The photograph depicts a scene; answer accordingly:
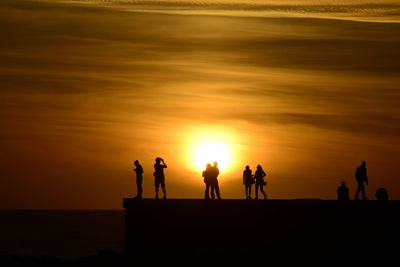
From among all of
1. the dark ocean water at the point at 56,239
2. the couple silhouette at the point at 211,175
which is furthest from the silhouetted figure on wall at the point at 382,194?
the dark ocean water at the point at 56,239

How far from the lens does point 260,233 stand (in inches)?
1518

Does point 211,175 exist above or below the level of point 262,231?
above

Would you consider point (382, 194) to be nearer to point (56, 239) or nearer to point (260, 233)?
point (260, 233)

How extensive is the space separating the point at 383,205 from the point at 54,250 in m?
64.7

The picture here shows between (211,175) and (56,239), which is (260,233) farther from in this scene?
(56,239)

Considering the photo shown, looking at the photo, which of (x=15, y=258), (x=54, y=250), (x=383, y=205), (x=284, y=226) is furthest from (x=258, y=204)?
(x=54, y=250)

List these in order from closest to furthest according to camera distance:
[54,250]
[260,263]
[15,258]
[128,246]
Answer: [260,263], [128,246], [15,258], [54,250]

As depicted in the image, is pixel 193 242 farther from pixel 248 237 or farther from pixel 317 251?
pixel 317 251

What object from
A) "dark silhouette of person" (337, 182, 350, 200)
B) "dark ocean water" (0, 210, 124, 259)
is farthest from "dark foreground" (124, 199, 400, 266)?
"dark ocean water" (0, 210, 124, 259)

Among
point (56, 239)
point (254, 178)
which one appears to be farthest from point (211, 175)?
point (56, 239)

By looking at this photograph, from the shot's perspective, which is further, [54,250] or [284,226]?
[54,250]

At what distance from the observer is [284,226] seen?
38281mm

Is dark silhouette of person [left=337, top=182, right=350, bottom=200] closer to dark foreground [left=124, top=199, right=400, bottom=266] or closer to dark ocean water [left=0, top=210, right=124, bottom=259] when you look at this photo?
dark foreground [left=124, top=199, right=400, bottom=266]

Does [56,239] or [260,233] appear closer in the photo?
[260,233]
